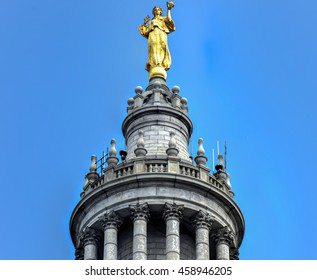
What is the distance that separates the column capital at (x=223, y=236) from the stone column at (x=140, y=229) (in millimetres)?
4052

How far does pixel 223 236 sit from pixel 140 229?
4931mm

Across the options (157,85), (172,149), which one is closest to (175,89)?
(157,85)

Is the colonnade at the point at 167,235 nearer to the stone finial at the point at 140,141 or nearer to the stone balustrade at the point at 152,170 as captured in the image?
the stone balustrade at the point at 152,170

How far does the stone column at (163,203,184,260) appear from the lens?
6078cm

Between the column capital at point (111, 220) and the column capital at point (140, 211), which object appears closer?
the column capital at point (140, 211)

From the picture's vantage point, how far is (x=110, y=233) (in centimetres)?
6250

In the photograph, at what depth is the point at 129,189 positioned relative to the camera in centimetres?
6350

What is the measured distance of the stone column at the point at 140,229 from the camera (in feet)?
199

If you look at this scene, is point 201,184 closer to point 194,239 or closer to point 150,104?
point 194,239

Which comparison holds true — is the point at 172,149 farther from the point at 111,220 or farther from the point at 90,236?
the point at 90,236

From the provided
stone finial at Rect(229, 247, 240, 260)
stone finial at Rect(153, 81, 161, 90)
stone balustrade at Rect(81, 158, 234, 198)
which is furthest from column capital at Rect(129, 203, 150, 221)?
stone finial at Rect(153, 81, 161, 90)

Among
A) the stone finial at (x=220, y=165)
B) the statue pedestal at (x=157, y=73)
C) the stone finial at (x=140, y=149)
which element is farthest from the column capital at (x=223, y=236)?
the statue pedestal at (x=157, y=73)
